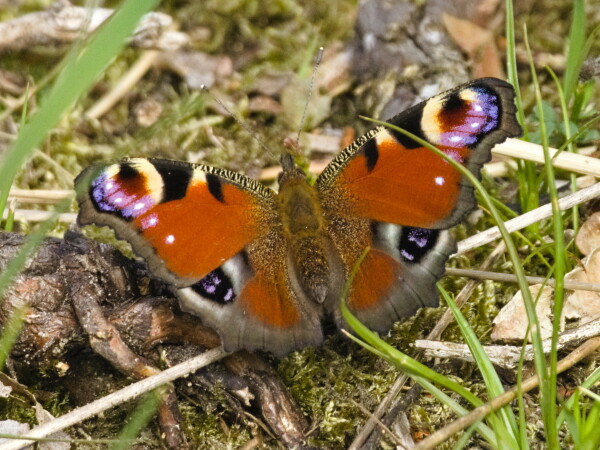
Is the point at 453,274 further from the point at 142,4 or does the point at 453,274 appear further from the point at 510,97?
the point at 142,4

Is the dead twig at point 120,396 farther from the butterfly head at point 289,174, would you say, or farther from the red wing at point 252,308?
the butterfly head at point 289,174

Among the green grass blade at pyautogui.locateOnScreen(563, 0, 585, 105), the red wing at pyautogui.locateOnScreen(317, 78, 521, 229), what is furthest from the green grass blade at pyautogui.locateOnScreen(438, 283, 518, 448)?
the green grass blade at pyautogui.locateOnScreen(563, 0, 585, 105)

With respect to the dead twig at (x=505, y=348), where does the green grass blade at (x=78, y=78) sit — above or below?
above

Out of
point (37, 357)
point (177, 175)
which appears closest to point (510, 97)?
point (177, 175)

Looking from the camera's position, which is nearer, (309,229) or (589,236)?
(309,229)

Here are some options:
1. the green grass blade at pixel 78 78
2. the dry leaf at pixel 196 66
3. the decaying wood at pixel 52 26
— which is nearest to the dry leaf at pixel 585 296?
the green grass blade at pixel 78 78

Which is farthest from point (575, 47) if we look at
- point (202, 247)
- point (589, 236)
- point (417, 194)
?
point (202, 247)

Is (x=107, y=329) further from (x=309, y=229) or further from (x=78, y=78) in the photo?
(x=78, y=78)

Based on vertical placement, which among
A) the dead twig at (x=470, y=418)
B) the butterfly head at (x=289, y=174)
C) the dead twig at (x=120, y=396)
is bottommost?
the dead twig at (x=120, y=396)
